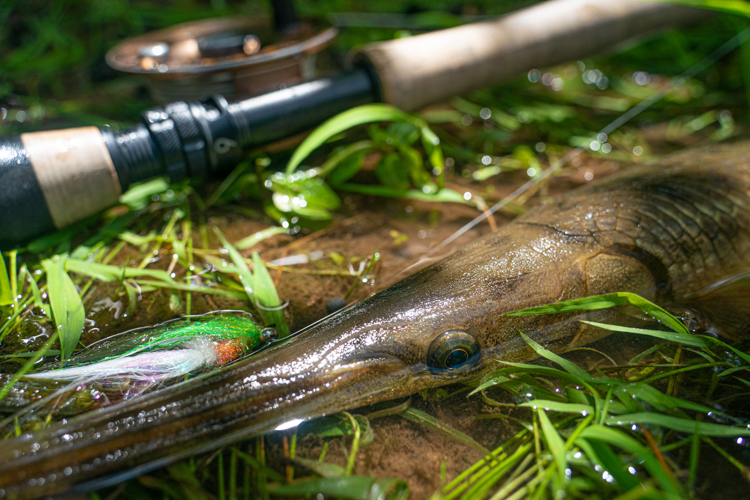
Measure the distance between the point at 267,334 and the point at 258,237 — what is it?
78cm

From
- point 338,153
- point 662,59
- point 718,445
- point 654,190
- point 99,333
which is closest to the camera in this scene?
point 718,445

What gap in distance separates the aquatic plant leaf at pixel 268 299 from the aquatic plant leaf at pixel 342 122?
763 millimetres

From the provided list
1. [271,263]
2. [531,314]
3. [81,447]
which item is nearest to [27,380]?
[81,447]

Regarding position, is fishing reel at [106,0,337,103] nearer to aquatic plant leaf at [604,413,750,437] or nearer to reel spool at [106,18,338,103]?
reel spool at [106,18,338,103]

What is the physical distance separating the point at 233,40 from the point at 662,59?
4054 mm

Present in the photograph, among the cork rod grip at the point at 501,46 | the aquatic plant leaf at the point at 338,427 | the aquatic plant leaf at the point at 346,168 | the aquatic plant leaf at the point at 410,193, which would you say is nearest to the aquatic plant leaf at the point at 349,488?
the aquatic plant leaf at the point at 338,427

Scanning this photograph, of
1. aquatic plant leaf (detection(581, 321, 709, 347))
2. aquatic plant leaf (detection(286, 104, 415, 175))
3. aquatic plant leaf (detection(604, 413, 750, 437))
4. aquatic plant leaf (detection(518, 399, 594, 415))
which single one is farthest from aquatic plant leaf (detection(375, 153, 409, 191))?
aquatic plant leaf (detection(604, 413, 750, 437))

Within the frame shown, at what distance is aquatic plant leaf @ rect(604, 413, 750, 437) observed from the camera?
1.48 meters

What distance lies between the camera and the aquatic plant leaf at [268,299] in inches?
76.7

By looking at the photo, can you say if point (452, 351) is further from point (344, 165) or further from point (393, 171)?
point (344, 165)

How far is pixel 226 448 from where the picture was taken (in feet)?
4.86

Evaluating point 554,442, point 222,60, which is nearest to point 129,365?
point 554,442

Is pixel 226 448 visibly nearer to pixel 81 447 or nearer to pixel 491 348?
pixel 81 447

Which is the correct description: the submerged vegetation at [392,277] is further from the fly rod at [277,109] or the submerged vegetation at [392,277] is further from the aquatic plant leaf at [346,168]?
the fly rod at [277,109]
